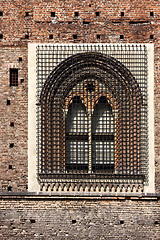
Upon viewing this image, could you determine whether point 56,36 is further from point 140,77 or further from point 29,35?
point 140,77

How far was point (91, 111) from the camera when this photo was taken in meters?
9.12

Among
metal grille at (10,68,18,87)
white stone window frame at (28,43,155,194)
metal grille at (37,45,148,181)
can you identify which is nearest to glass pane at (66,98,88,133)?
metal grille at (37,45,148,181)

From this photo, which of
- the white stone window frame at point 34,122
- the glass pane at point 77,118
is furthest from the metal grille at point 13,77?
the glass pane at point 77,118

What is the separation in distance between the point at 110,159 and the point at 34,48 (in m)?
3.30

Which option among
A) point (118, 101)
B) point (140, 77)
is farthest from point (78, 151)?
point (140, 77)

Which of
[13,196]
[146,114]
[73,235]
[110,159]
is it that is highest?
[146,114]

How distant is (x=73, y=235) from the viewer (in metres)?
8.92

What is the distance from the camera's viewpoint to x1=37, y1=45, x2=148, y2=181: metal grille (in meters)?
9.02

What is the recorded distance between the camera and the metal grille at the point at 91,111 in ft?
29.6

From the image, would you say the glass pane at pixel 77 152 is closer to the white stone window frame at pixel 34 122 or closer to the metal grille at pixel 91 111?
the metal grille at pixel 91 111

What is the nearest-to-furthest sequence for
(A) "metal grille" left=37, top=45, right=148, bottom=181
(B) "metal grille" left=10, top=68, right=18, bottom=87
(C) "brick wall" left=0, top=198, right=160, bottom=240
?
(C) "brick wall" left=0, top=198, right=160, bottom=240 < (A) "metal grille" left=37, top=45, right=148, bottom=181 < (B) "metal grille" left=10, top=68, right=18, bottom=87

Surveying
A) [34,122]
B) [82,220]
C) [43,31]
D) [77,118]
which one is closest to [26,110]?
[34,122]

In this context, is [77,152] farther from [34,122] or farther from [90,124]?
[34,122]

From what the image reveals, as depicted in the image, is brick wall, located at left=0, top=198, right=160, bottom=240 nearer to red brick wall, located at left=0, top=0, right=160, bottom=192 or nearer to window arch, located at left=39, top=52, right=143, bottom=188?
window arch, located at left=39, top=52, right=143, bottom=188
